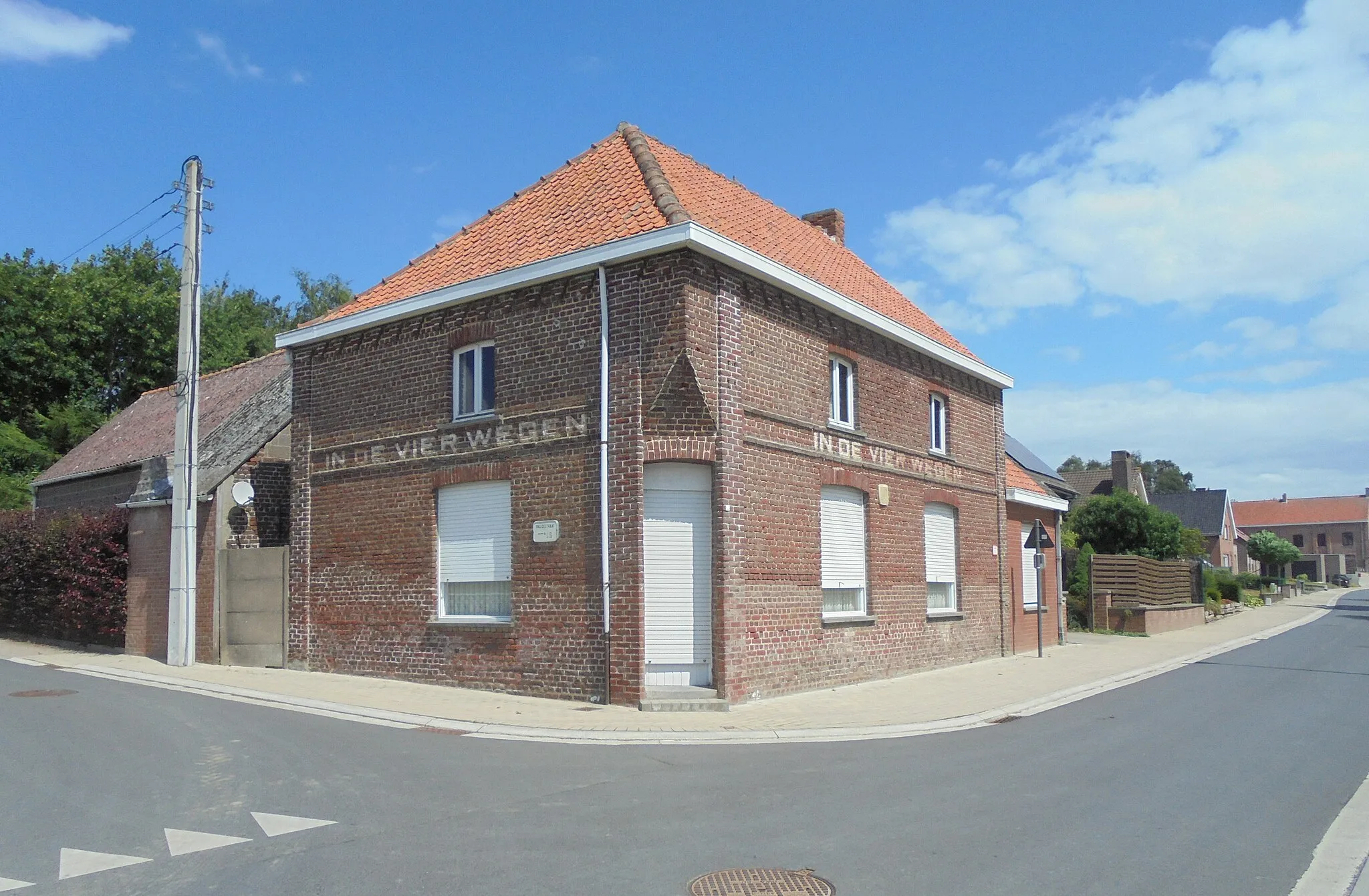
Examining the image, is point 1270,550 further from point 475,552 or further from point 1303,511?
point 475,552

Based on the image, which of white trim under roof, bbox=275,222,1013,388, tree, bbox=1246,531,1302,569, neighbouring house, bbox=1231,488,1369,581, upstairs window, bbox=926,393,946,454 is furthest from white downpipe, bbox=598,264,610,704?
neighbouring house, bbox=1231,488,1369,581

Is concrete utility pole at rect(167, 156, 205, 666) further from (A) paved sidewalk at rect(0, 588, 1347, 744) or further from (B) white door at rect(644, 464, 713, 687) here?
(B) white door at rect(644, 464, 713, 687)

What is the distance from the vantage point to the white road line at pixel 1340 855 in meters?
5.93

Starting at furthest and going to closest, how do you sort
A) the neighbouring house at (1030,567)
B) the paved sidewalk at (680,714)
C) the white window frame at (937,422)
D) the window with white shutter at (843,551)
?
the neighbouring house at (1030,567), the white window frame at (937,422), the window with white shutter at (843,551), the paved sidewalk at (680,714)

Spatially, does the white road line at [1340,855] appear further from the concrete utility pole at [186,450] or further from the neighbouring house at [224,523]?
the concrete utility pole at [186,450]

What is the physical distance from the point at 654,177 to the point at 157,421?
1571cm

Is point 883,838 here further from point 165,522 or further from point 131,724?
point 165,522

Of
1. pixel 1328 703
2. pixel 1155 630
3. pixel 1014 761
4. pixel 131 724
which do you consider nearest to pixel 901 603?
pixel 1328 703

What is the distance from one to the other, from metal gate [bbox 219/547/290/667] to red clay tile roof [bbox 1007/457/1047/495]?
1422 centimetres

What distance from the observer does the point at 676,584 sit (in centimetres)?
1322

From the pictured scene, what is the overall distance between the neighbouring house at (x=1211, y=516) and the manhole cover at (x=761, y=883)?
252ft

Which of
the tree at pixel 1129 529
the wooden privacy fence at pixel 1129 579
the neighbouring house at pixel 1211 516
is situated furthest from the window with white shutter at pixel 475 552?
the neighbouring house at pixel 1211 516

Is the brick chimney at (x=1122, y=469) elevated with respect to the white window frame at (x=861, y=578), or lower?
elevated

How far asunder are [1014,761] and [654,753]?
335 centimetres
